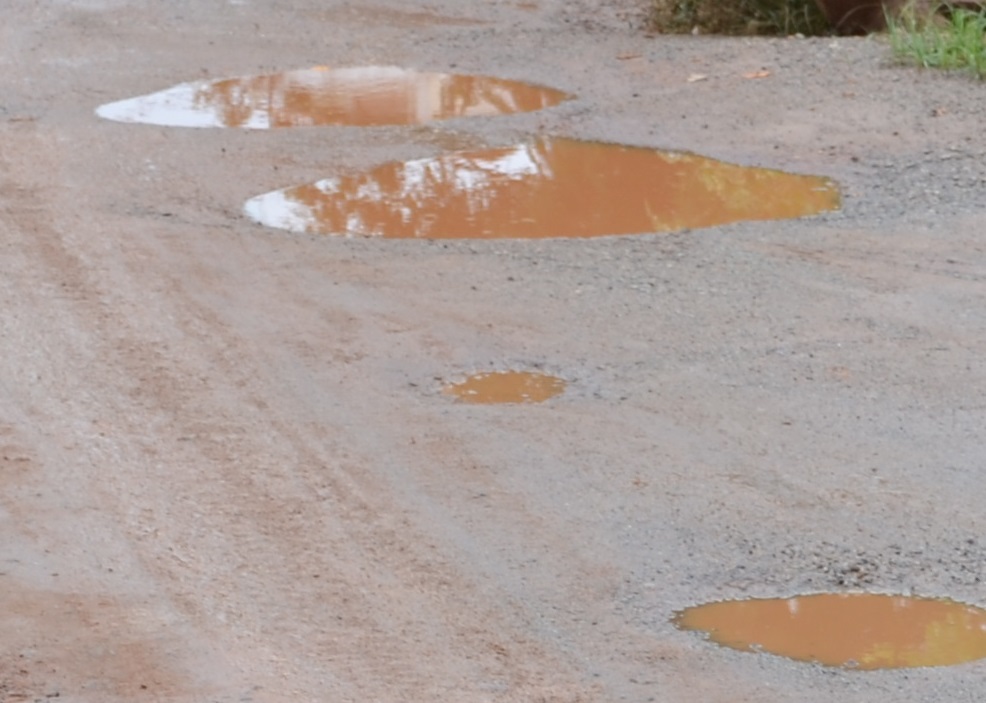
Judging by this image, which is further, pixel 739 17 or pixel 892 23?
pixel 739 17

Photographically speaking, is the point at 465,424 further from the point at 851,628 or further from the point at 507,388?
the point at 851,628

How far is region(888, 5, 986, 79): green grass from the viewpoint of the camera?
12.0m

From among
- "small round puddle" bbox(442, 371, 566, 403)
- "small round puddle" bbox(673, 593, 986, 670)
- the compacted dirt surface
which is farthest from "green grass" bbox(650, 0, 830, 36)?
"small round puddle" bbox(673, 593, 986, 670)

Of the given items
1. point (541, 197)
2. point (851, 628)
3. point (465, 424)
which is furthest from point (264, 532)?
point (541, 197)

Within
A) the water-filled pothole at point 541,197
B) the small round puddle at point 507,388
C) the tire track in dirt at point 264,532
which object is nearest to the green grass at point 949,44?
the water-filled pothole at point 541,197

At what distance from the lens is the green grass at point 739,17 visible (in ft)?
47.9

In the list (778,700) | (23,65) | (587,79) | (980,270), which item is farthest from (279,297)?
(23,65)

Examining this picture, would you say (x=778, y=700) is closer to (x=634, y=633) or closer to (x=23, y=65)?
(x=634, y=633)

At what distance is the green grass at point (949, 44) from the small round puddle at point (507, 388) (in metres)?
5.89

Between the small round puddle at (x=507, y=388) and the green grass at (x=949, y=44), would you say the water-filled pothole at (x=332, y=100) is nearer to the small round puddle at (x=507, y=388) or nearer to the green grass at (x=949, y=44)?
the green grass at (x=949, y=44)

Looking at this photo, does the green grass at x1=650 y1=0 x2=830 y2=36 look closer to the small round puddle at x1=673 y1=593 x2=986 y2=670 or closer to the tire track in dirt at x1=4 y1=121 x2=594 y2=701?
the tire track in dirt at x1=4 y1=121 x2=594 y2=701

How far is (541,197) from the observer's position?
948 centimetres

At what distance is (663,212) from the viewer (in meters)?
9.21

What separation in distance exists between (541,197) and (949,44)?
401 centimetres
